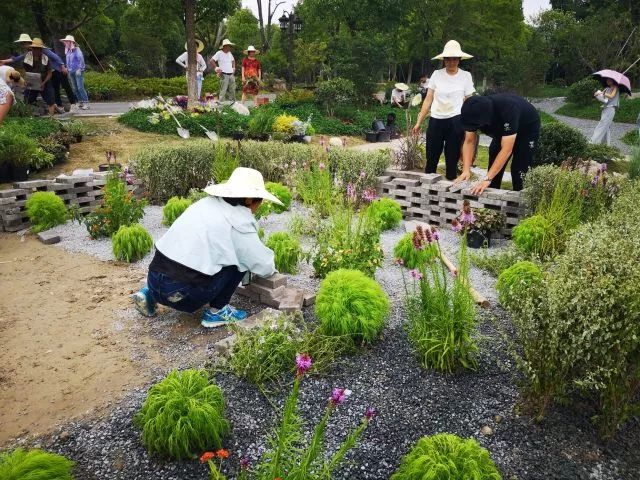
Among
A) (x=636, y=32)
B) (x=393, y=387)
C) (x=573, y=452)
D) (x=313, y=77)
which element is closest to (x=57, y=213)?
(x=393, y=387)

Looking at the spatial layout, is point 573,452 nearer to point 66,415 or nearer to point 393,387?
point 393,387

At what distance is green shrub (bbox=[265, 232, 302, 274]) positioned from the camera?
4203 mm

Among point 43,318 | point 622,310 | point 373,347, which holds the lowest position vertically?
point 43,318

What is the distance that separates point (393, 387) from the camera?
9.02ft

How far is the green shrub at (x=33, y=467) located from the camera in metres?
1.90

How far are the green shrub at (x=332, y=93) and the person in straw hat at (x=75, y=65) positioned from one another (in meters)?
6.44

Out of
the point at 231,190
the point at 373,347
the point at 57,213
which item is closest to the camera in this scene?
the point at 373,347

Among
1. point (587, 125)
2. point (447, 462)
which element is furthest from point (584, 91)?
point (447, 462)

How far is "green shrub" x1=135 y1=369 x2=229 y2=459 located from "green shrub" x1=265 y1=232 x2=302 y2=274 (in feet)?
6.14

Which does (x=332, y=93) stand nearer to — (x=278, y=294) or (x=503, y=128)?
(x=503, y=128)

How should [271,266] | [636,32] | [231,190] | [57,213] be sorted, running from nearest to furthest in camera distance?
1. [231,190]
2. [271,266]
3. [57,213]
4. [636,32]

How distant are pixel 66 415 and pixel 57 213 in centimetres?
383

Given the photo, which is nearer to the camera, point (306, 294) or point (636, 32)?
point (306, 294)

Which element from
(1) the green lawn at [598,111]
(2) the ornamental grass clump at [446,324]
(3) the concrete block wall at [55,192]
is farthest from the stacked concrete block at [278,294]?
(1) the green lawn at [598,111]
